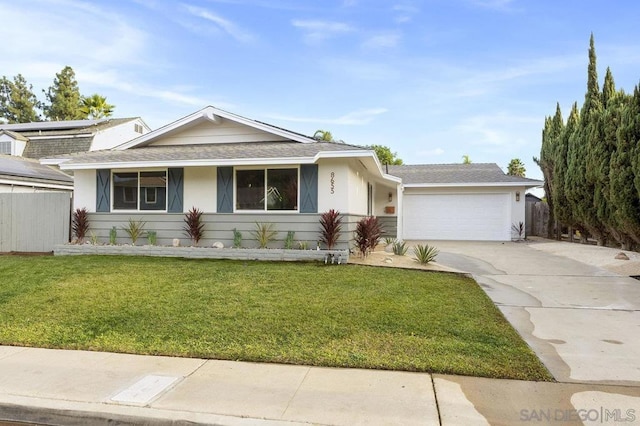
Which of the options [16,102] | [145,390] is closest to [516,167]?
[145,390]

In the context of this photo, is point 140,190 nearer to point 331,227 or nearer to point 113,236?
point 113,236

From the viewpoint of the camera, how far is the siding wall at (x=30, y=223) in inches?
472

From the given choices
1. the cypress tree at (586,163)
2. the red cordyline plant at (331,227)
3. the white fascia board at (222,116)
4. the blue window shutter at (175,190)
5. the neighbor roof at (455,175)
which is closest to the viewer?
the red cordyline plant at (331,227)

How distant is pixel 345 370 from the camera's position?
3887mm

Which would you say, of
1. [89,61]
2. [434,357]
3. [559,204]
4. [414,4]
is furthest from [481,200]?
[89,61]

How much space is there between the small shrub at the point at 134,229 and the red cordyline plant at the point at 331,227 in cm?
545

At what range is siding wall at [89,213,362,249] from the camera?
432 inches

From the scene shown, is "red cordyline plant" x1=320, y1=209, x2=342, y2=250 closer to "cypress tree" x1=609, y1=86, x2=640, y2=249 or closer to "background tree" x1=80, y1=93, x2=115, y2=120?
"cypress tree" x1=609, y1=86, x2=640, y2=249

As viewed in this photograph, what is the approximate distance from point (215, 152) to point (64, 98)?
1489 inches

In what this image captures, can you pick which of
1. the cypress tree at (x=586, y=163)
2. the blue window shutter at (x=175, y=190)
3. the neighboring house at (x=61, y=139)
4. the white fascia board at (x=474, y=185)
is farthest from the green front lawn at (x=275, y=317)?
the neighboring house at (x=61, y=139)

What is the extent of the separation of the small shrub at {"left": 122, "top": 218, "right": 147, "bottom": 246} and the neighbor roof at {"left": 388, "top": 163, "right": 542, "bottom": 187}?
11.4 metres

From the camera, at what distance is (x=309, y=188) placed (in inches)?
432

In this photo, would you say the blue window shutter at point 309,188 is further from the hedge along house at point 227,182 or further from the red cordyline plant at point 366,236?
the red cordyline plant at point 366,236

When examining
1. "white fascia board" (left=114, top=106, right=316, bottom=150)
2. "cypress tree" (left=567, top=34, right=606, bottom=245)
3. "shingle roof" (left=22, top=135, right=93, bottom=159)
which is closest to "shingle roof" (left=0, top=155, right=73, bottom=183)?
"shingle roof" (left=22, top=135, right=93, bottom=159)
